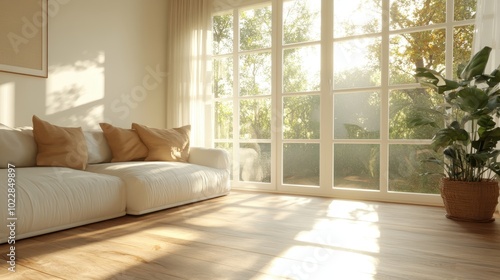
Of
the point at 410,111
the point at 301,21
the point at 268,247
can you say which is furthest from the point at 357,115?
the point at 268,247

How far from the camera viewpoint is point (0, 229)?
6.22 ft

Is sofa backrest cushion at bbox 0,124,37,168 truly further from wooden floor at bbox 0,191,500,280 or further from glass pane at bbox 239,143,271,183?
glass pane at bbox 239,143,271,183

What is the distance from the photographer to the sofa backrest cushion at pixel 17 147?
258 cm

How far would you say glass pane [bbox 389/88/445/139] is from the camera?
3.39 metres

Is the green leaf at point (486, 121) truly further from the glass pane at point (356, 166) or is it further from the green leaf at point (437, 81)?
the glass pane at point (356, 166)

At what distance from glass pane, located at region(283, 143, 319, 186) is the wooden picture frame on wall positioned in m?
2.66

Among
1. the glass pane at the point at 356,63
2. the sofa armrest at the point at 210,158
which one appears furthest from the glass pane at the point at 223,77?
the glass pane at the point at 356,63

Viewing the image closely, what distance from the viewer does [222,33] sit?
4.55 meters

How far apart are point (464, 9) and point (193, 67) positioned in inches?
118

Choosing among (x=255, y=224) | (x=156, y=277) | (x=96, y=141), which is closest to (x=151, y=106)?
(x=96, y=141)

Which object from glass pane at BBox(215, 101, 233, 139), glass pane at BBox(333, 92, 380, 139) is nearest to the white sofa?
glass pane at BBox(215, 101, 233, 139)

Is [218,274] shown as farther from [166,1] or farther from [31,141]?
[166,1]

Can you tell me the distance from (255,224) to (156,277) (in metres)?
1.09

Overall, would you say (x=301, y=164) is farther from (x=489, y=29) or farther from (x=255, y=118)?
(x=489, y=29)
